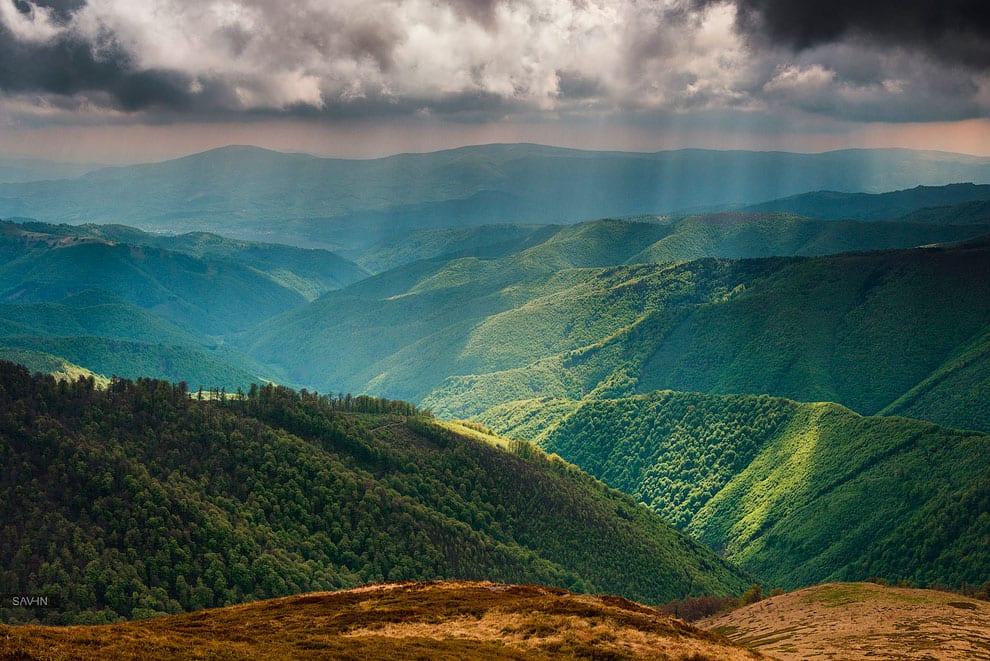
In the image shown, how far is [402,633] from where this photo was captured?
69.9 m

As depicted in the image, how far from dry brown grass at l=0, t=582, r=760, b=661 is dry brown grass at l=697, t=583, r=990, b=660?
2043 cm

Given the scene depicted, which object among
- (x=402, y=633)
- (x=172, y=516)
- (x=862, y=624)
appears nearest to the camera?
(x=402, y=633)

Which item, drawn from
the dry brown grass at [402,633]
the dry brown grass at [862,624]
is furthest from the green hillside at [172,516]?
the dry brown grass at [862,624]

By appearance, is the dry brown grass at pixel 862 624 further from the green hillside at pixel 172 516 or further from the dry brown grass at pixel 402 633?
the green hillside at pixel 172 516

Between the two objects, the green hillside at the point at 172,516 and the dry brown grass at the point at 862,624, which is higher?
the dry brown grass at the point at 862,624

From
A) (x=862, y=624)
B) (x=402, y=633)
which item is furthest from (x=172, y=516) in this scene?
(x=862, y=624)

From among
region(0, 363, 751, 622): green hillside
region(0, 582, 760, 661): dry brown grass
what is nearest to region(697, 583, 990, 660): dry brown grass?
region(0, 582, 760, 661): dry brown grass

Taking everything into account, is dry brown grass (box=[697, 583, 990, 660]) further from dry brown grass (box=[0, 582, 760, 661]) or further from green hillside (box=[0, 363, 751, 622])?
green hillside (box=[0, 363, 751, 622])

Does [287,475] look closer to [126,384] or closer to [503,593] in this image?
[126,384]

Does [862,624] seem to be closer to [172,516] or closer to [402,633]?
[402,633]

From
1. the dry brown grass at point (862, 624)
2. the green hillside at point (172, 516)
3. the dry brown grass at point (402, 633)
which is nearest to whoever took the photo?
the dry brown grass at point (402, 633)

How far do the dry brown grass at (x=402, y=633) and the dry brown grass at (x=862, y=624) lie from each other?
2043 cm

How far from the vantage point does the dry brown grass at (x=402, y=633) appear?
183ft

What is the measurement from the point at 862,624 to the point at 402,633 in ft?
202
